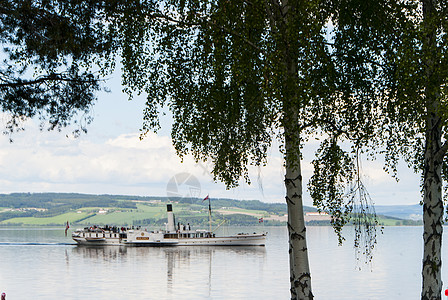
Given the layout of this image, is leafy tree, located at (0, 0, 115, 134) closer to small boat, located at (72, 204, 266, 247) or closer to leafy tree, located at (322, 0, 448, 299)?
leafy tree, located at (322, 0, 448, 299)

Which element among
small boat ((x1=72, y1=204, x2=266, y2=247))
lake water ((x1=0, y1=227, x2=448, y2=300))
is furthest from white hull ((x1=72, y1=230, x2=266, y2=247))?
lake water ((x1=0, y1=227, x2=448, y2=300))

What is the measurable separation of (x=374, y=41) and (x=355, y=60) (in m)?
0.93

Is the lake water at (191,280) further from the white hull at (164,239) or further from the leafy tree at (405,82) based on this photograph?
the white hull at (164,239)

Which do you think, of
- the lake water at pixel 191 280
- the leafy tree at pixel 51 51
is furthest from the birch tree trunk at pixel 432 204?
the lake water at pixel 191 280

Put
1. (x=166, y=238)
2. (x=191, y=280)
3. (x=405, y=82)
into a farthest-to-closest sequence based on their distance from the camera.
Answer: (x=166, y=238) < (x=191, y=280) < (x=405, y=82)

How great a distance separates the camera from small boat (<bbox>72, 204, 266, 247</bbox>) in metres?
136

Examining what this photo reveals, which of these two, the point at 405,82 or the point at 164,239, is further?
the point at 164,239

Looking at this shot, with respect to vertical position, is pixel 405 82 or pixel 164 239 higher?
pixel 405 82

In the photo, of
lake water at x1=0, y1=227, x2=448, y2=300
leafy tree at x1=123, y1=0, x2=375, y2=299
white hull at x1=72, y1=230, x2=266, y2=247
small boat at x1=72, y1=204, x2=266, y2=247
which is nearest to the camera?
leafy tree at x1=123, y1=0, x2=375, y2=299

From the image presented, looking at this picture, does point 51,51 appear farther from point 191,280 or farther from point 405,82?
point 191,280

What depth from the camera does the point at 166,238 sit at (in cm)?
13662

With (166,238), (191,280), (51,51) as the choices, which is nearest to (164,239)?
(166,238)

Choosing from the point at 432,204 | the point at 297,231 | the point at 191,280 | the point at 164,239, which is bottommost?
the point at 164,239

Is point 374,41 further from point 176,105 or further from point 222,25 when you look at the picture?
point 176,105
